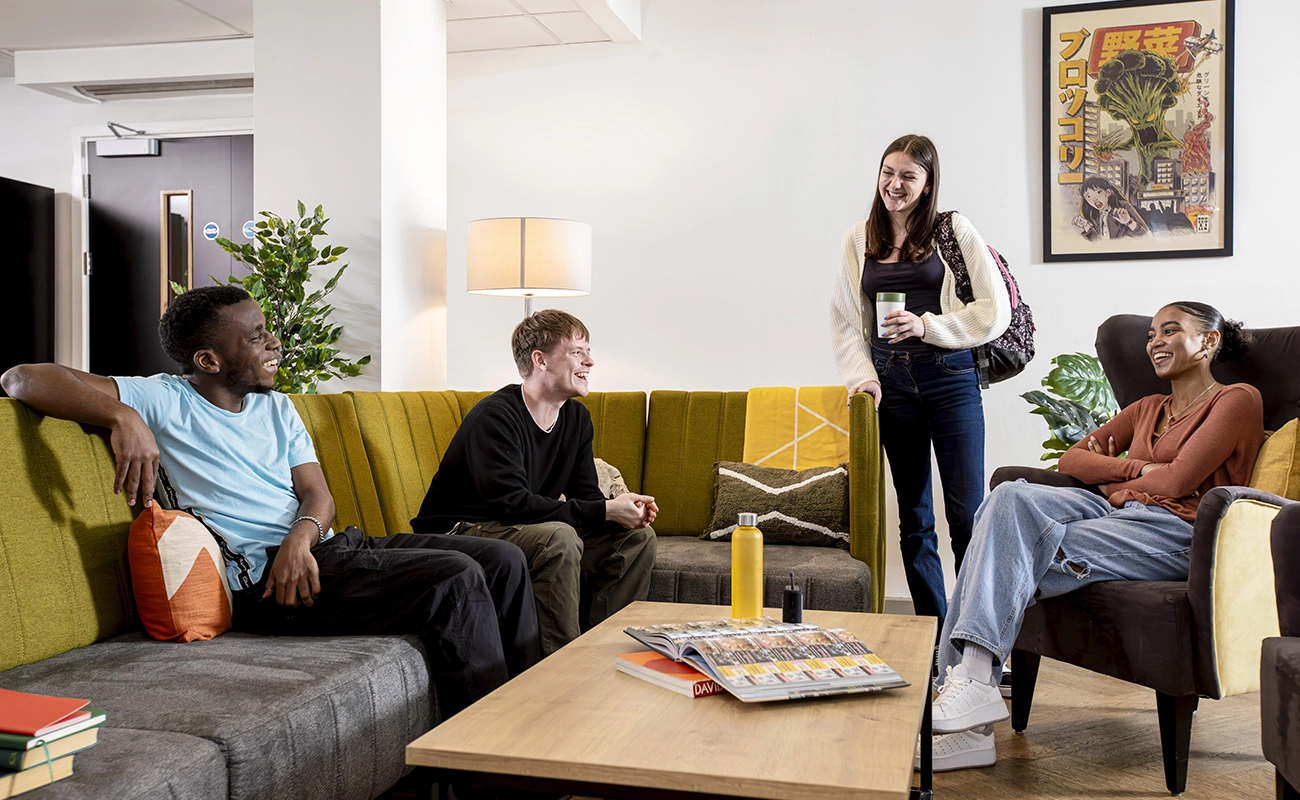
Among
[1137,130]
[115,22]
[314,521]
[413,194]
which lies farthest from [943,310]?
[115,22]

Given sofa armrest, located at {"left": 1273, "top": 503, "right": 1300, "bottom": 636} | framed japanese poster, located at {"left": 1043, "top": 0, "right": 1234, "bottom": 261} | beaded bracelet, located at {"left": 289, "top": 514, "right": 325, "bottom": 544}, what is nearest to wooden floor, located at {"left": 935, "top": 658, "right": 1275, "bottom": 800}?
sofa armrest, located at {"left": 1273, "top": 503, "right": 1300, "bottom": 636}

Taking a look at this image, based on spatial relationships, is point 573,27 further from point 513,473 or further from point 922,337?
point 513,473

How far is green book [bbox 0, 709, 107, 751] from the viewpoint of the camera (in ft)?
3.63

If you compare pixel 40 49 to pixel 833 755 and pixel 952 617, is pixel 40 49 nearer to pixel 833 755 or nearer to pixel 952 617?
pixel 952 617

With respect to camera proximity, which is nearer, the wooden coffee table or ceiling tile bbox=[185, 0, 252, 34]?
the wooden coffee table

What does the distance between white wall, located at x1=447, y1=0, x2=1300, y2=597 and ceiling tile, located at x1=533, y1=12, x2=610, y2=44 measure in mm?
77

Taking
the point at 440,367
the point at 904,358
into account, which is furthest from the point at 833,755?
the point at 440,367

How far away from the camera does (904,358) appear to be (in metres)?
2.85

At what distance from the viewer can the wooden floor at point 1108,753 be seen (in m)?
2.14

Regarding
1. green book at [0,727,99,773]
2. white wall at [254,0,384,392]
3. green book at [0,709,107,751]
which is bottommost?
green book at [0,727,99,773]

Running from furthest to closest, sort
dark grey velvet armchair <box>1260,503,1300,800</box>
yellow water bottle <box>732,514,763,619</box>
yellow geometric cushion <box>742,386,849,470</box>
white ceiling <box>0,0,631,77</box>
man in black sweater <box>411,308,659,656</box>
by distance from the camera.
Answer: white ceiling <box>0,0,631,77</box> < yellow geometric cushion <box>742,386,849,470</box> < man in black sweater <box>411,308,659,656</box> < yellow water bottle <box>732,514,763,619</box> < dark grey velvet armchair <box>1260,503,1300,800</box>

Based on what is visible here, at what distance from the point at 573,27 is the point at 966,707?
10.1 feet

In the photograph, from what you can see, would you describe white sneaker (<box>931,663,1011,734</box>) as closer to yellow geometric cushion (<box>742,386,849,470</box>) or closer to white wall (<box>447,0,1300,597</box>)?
yellow geometric cushion (<box>742,386,849,470</box>)

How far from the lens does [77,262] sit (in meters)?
5.07
